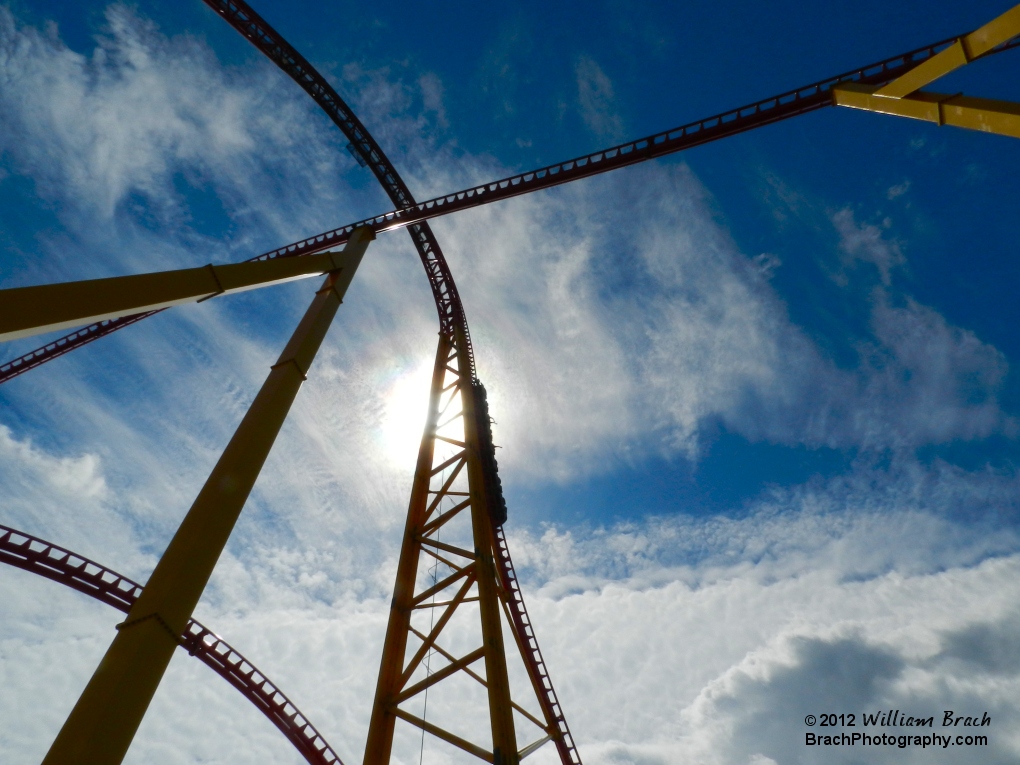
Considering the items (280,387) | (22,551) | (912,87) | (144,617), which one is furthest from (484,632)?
(22,551)

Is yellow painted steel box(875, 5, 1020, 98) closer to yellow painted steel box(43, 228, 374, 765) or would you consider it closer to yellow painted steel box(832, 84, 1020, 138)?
yellow painted steel box(832, 84, 1020, 138)

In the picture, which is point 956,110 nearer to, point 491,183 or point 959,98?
point 959,98

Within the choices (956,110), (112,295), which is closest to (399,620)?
(112,295)

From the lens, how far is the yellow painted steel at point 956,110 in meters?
4.21

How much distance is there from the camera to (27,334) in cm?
302

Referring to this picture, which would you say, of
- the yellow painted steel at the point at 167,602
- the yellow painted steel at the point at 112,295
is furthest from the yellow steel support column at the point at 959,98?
the yellow painted steel at the point at 112,295

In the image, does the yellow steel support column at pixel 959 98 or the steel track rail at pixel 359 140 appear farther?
the steel track rail at pixel 359 140

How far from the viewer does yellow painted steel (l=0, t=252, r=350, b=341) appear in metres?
2.87

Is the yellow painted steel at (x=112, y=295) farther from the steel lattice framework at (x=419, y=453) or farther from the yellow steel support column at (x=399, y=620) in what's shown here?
the yellow steel support column at (x=399, y=620)

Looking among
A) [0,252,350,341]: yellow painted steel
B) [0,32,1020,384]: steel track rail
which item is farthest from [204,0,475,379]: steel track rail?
[0,252,350,341]: yellow painted steel

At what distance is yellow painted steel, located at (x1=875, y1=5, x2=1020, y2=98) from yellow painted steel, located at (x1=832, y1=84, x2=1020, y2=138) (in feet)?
0.53

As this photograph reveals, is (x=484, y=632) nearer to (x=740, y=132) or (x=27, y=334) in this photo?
(x=27, y=334)

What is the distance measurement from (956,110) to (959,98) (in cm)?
16

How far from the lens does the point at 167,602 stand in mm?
2889
